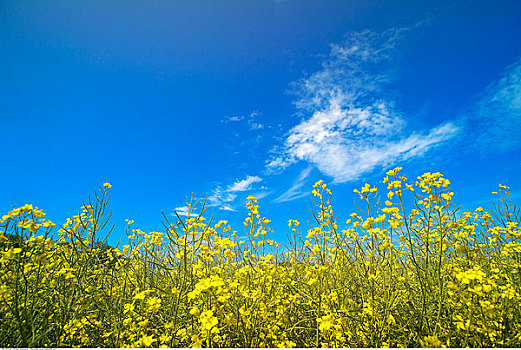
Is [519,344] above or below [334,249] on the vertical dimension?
below

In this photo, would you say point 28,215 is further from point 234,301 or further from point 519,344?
point 519,344

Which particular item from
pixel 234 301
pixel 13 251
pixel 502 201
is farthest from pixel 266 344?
pixel 502 201

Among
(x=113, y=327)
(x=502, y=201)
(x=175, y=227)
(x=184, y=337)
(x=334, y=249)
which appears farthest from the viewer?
(x=502, y=201)

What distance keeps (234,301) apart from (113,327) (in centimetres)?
112

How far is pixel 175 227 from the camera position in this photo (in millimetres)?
2385

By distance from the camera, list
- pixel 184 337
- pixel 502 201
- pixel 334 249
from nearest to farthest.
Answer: pixel 184 337
pixel 334 249
pixel 502 201

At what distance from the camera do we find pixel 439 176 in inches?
88.9

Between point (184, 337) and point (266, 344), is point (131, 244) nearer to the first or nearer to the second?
point (184, 337)

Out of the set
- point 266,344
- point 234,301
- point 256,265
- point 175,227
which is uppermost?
point 175,227

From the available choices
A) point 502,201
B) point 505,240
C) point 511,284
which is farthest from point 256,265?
point 502,201

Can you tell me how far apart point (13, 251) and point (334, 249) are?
3108 millimetres

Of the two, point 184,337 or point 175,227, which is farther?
point 175,227

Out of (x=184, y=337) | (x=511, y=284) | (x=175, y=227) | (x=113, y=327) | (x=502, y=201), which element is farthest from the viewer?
(x=502, y=201)

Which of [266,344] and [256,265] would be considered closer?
[266,344]
